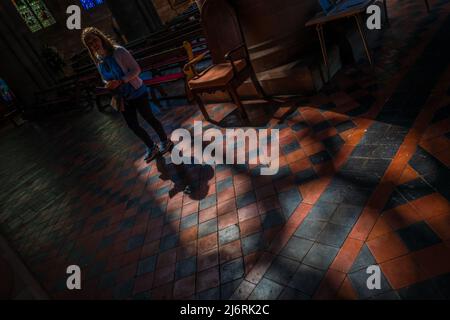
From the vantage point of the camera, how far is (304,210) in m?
2.50

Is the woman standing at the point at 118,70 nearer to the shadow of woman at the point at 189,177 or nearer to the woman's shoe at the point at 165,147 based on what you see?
the woman's shoe at the point at 165,147

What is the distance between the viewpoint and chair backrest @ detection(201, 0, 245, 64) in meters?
4.28

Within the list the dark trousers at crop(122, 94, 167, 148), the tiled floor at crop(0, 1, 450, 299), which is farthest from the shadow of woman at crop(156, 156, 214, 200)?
the dark trousers at crop(122, 94, 167, 148)

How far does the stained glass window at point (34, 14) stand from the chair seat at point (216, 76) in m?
20.5

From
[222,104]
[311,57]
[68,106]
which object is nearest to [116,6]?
[68,106]

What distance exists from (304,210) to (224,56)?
2594mm

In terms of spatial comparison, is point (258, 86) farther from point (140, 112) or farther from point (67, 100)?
point (67, 100)

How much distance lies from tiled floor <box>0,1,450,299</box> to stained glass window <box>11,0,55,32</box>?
772 inches

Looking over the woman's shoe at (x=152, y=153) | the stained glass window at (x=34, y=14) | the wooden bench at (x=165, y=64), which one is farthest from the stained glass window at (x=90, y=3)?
the woman's shoe at (x=152, y=153)

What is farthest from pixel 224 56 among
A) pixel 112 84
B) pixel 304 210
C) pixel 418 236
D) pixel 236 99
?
pixel 418 236

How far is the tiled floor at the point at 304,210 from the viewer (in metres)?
1.97

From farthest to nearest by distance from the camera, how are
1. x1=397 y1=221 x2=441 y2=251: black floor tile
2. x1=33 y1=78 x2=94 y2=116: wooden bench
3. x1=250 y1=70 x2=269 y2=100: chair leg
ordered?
1. x1=33 y1=78 x2=94 y2=116: wooden bench
2. x1=250 y1=70 x2=269 y2=100: chair leg
3. x1=397 y1=221 x2=441 y2=251: black floor tile

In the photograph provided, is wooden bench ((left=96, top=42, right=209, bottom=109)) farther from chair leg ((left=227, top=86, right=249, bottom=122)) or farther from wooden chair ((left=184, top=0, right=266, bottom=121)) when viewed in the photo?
chair leg ((left=227, top=86, right=249, bottom=122))
